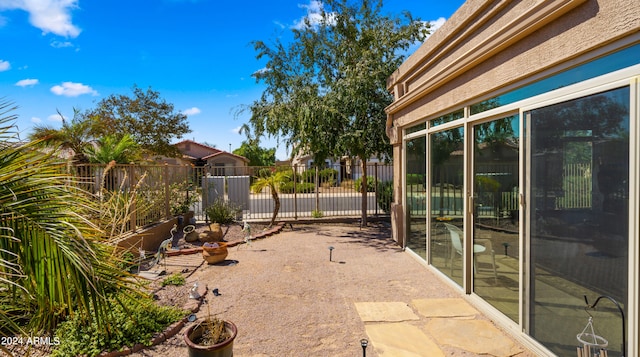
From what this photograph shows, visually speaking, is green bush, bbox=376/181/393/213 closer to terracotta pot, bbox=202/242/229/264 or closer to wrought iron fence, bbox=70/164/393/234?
wrought iron fence, bbox=70/164/393/234

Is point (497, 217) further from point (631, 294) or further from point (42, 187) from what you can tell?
point (42, 187)

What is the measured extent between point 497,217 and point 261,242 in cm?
665

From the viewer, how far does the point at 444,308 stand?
482 cm

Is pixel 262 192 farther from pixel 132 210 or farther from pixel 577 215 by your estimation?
pixel 577 215

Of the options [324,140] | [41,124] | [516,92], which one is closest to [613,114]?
[516,92]

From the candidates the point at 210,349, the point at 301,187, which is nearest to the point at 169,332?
the point at 210,349

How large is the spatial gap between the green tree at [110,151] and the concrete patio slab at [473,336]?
856 centimetres

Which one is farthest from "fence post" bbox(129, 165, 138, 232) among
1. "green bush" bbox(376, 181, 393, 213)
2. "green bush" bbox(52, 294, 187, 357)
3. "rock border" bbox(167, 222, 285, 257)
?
"green bush" bbox(376, 181, 393, 213)

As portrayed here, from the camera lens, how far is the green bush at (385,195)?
511 inches

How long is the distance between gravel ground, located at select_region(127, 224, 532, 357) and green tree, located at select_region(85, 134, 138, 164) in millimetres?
4040

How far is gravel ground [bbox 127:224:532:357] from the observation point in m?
3.85

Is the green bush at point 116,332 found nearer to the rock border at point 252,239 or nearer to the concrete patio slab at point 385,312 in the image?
the concrete patio slab at point 385,312

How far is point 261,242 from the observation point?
379 inches

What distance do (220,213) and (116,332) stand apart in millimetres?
8117
